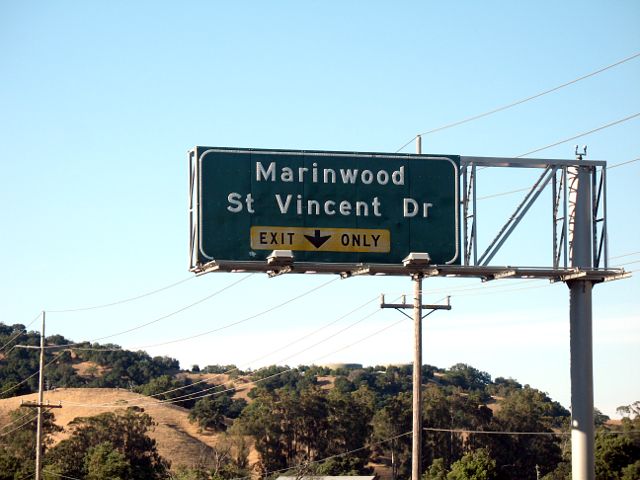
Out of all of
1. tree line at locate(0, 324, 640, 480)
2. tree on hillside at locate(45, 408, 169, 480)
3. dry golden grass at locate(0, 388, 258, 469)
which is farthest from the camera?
dry golden grass at locate(0, 388, 258, 469)

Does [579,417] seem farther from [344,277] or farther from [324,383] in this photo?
[324,383]

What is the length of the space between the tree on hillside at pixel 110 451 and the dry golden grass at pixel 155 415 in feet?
22.1

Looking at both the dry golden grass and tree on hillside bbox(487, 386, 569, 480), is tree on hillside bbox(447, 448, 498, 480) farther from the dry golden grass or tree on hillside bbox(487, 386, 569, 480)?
the dry golden grass

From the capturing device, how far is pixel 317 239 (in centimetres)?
2827

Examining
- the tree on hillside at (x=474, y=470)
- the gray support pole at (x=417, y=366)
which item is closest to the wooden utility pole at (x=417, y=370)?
the gray support pole at (x=417, y=366)

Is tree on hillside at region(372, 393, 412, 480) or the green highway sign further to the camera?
tree on hillside at region(372, 393, 412, 480)

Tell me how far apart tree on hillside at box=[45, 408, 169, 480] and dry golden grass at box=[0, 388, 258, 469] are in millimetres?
6749

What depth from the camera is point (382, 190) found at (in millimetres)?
28500

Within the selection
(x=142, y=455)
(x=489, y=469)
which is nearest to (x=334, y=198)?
(x=489, y=469)

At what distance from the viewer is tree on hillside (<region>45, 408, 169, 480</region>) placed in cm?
9944

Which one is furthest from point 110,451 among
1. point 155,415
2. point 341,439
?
point 155,415

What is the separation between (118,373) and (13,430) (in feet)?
251

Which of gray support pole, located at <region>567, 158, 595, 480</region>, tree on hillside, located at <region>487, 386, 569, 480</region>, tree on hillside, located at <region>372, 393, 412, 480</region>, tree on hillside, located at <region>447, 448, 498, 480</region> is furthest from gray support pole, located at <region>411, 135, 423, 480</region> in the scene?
tree on hillside, located at <region>372, 393, 412, 480</region>

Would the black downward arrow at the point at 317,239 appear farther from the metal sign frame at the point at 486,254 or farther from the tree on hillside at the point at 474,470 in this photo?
the tree on hillside at the point at 474,470
